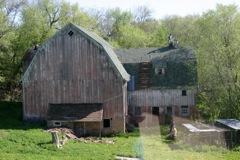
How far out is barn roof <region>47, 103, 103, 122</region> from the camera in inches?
1033

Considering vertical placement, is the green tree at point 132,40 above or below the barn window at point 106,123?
above

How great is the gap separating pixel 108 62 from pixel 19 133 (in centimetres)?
945

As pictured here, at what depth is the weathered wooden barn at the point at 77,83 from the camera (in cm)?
2719

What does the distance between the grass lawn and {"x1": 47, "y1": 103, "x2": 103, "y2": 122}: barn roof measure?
1884 mm

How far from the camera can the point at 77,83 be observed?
27953mm

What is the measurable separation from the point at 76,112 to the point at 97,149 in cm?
655

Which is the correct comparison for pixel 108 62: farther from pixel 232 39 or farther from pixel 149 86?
pixel 232 39

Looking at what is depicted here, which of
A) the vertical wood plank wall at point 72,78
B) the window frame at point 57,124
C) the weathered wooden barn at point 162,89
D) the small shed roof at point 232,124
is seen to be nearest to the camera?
the small shed roof at point 232,124

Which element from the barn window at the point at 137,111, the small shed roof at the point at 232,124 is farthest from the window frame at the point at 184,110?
the small shed roof at the point at 232,124

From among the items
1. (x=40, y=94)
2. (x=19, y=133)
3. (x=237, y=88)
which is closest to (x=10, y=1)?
(x=40, y=94)

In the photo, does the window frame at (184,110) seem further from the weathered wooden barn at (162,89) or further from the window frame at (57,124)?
the window frame at (57,124)

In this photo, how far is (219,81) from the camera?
31.0 meters

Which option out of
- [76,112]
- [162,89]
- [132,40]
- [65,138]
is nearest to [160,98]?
[162,89]

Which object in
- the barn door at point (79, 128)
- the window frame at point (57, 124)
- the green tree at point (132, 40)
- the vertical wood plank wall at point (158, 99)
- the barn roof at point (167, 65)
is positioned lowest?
the barn door at point (79, 128)
